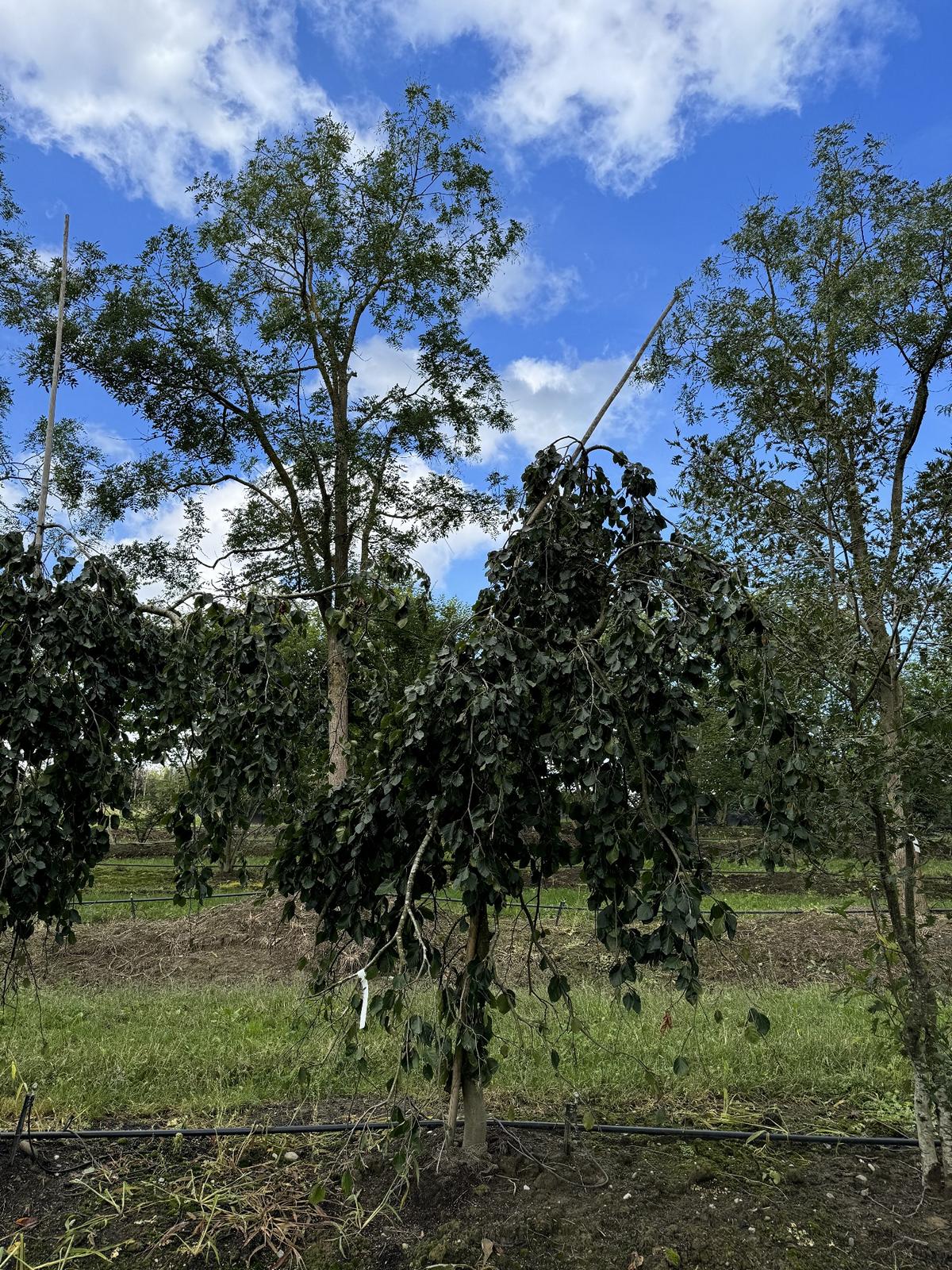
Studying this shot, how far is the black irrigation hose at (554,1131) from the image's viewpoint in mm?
3205

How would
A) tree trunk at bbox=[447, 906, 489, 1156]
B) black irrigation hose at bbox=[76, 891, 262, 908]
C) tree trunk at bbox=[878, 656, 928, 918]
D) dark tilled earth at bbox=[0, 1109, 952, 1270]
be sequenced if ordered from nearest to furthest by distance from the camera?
1. dark tilled earth at bbox=[0, 1109, 952, 1270]
2. tree trunk at bbox=[447, 906, 489, 1156]
3. tree trunk at bbox=[878, 656, 928, 918]
4. black irrigation hose at bbox=[76, 891, 262, 908]

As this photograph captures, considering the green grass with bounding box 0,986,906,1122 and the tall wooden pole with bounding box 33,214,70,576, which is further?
the green grass with bounding box 0,986,906,1122

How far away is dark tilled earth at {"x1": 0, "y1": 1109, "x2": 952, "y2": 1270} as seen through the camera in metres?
2.41

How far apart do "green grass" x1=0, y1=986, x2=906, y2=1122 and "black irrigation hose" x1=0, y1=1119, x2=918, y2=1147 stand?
165mm

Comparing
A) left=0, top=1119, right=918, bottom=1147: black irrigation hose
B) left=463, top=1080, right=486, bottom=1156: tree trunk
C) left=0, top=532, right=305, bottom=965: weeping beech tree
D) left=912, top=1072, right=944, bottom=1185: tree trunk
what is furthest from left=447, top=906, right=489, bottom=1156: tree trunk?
left=912, top=1072, right=944, bottom=1185: tree trunk

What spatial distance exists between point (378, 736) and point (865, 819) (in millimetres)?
1674

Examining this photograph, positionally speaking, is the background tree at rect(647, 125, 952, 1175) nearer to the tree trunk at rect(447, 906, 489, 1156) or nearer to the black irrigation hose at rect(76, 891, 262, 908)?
the tree trunk at rect(447, 906, 489, 1156)

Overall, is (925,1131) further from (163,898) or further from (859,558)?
(163,898)

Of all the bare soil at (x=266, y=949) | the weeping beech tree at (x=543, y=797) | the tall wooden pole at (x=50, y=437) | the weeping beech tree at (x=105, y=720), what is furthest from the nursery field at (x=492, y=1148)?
the tall wooden pole at (x=50, y=437)

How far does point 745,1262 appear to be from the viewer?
2.36 meters

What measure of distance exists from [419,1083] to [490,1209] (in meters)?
1.28


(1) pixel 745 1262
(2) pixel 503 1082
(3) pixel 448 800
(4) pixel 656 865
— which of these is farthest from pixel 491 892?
(2) pixel 503 1082

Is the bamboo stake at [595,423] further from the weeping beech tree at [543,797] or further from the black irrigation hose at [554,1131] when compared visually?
the black irrigation hose at [554,1131]

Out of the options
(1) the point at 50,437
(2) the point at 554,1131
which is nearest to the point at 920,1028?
(2) the point at 554,1131
